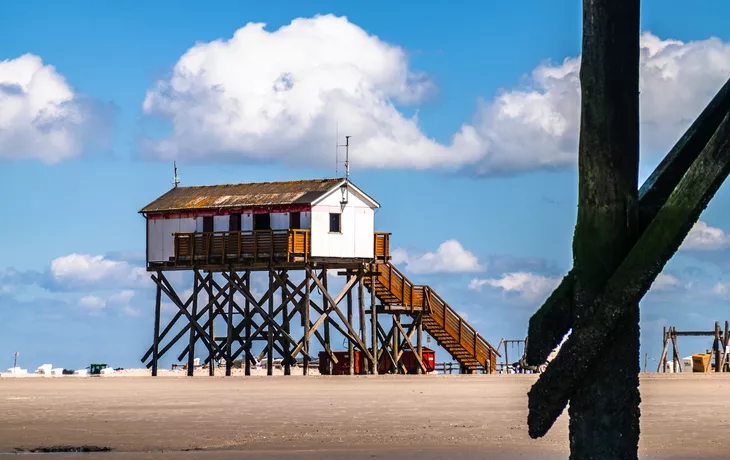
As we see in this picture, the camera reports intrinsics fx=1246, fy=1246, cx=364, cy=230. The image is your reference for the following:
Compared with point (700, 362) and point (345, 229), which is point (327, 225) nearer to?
point (345, 229)

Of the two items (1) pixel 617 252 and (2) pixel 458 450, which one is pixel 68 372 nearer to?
(2) pixel 458 450

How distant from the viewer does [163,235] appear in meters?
49.8

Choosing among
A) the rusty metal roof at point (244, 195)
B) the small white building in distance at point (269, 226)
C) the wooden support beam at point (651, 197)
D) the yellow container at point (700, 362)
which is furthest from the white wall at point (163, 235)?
the wooden support beam at point (651, 197)

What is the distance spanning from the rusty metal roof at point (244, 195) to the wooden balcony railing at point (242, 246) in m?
1.11

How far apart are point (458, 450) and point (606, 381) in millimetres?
8267

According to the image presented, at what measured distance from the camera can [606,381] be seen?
18.3ft

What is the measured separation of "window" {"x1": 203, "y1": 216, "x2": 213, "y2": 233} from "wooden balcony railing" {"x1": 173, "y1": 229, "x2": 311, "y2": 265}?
35 centimetres

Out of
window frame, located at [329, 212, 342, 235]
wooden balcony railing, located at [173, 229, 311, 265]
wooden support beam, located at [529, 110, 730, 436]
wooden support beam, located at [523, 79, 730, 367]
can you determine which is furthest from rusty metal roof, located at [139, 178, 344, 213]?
wooden support beam, located at [529, 110, 730, 436]

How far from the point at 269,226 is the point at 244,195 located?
210 cm

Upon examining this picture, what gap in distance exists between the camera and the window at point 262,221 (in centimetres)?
4694

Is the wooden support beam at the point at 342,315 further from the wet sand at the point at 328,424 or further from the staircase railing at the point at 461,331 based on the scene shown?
the wet sand at the point at 328,424

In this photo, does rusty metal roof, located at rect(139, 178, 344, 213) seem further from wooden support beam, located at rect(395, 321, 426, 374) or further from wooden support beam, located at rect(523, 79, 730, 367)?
wooden support beam, located at rect(523, 79, 730, 367)

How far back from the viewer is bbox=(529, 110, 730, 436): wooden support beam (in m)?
5.18

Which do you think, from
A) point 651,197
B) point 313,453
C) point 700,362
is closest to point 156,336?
point 700,362
